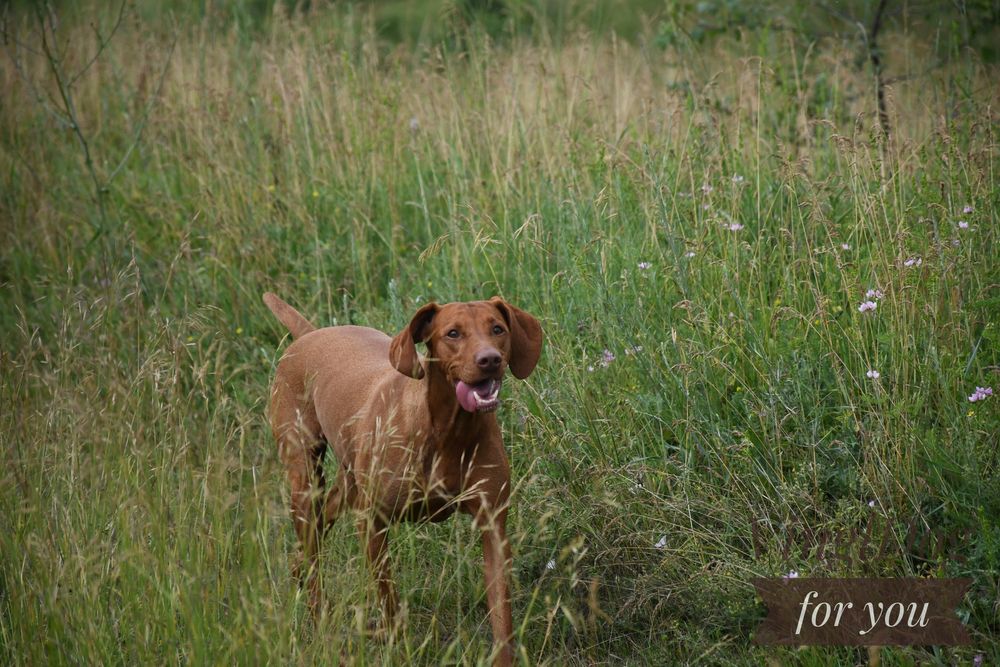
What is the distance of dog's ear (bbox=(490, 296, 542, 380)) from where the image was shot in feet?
12.0

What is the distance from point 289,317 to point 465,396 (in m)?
1.53

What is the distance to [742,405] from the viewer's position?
4.09m

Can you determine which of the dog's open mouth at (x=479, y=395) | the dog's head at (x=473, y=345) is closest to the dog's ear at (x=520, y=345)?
the dog's head at (x=473, y=345)

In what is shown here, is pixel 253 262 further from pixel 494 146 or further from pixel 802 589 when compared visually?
pixel 802 589

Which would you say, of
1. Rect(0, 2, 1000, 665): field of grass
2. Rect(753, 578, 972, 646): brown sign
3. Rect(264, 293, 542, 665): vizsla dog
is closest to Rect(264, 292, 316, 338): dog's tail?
Rect(0, 2, 1000, 665): field of grass

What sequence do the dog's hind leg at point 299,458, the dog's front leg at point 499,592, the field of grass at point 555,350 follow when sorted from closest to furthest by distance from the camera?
1. the field of grass at point 555,350
2. the dog's front leg at point 499,592
3. the dog's hind leg at point 299,458

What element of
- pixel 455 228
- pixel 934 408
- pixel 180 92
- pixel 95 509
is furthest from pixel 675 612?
pixel 180 92

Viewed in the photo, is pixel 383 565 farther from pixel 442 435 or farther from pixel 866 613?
pixel 866 613

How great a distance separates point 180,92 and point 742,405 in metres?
4.83

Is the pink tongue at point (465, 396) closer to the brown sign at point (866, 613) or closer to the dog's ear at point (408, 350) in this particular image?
the dog's ear at point (408, 350)

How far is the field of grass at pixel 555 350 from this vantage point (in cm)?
312

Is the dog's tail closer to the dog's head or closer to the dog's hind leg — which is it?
the dog's hind leg

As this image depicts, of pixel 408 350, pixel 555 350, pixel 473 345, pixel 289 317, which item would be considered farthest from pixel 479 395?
pixel 289 317

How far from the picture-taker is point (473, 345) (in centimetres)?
344
